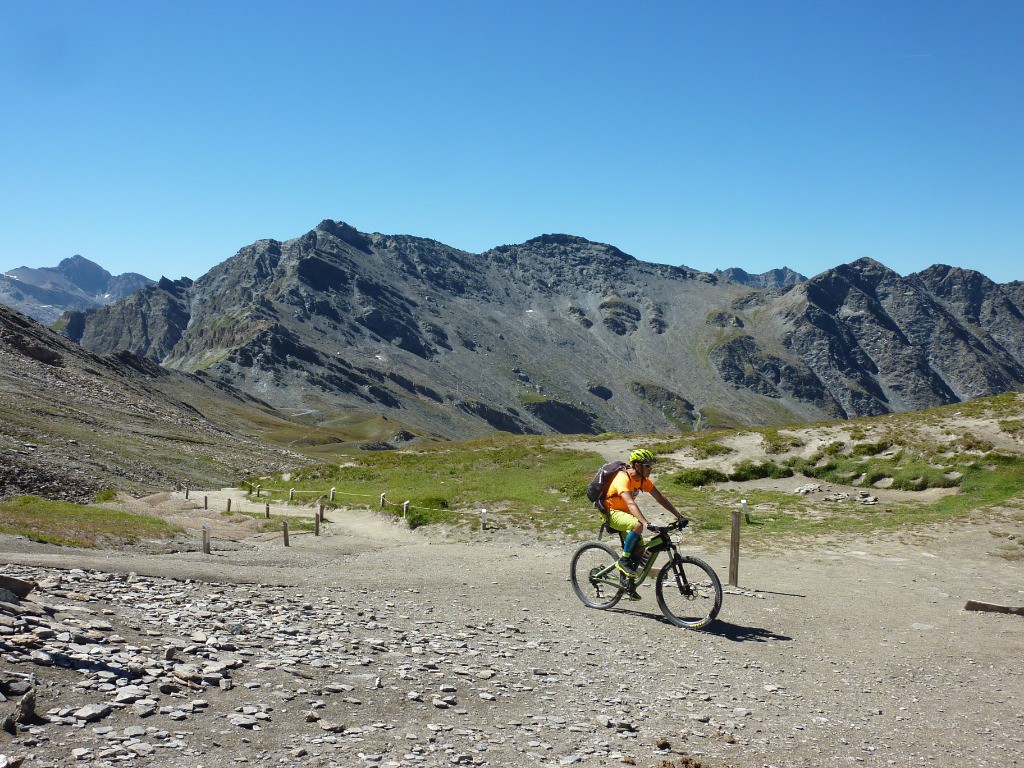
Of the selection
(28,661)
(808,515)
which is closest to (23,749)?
(28,661)

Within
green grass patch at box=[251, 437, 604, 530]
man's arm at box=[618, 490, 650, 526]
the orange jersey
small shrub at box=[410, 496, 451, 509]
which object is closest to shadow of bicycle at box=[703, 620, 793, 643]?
man's arm at box=[618, 490, 650, 526]

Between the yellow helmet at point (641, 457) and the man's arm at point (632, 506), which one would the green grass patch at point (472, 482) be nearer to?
the man's arm at point (632, 506)

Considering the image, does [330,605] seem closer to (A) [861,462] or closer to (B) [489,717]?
(B) [489,717]

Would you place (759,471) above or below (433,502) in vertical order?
above

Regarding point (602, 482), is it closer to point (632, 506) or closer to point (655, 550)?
point (632, 506)

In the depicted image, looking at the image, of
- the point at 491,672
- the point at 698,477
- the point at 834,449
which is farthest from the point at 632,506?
the point at 834,449

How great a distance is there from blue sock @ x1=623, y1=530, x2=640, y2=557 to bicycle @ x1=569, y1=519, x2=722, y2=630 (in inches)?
11.3

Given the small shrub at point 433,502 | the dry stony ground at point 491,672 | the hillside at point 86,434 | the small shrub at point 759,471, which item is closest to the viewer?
the dry stony ground at point 491,672

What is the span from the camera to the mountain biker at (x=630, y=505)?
13.8 meters

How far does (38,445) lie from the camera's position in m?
56.8

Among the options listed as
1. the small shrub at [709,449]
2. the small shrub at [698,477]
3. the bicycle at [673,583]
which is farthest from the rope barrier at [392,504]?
the small shrub at [709,449]

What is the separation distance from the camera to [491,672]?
10.5m

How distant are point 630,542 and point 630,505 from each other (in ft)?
2.66

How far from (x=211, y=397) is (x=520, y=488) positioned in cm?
17106
